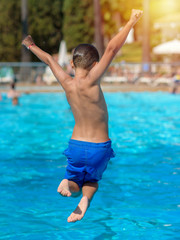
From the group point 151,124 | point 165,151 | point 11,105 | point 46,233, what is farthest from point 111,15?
point 46,233

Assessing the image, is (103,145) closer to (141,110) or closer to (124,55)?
(141,110)

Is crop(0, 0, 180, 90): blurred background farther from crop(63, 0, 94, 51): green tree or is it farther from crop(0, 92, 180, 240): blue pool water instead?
crop(0, 92, 180, 240): blue pool water

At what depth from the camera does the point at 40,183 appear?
293 inches

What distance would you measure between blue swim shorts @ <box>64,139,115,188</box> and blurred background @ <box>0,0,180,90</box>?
775 inches

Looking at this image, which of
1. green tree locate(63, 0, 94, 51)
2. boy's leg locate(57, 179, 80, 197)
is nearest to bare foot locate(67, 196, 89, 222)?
boy's leg locate(57, 179, 80, 197)

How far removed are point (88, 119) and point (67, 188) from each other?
64 cm

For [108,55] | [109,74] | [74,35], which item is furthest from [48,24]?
[108,55]

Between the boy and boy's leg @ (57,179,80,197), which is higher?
the boy

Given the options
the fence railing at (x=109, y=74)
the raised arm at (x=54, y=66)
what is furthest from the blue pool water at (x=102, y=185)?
the fence railing at (x=109, y=74)

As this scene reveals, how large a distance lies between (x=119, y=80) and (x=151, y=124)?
506 inches

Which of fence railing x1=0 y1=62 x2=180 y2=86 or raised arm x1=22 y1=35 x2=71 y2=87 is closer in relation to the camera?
raised arm x1=22 y1=35 x2=71 y2=87

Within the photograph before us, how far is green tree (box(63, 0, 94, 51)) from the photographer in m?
40.8

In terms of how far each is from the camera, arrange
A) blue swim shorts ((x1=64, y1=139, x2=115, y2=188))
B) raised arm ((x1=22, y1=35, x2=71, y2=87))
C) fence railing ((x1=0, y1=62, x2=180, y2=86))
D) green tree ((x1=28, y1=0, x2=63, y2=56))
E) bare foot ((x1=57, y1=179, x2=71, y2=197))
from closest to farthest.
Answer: bare foot ((x1=57, y1=179, x2=71, y2=197)) → blue swim shorts ((x1=64, y1=139, x2=115, y2=188)) → raised arm ((x1=22, y1=35, x2=71, y2=87)) → fence railing ((x1=0, y1=62, x2=180, y2=86)) → green tree ((x1=28, y1=0, x2=63, y2=56))

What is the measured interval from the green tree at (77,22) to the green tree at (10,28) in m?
5.69
